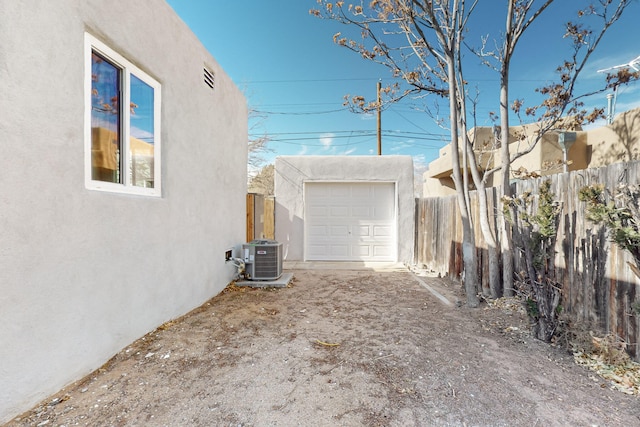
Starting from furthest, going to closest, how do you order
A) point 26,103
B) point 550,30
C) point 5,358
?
point 550,30 → point 26,103 → point 5,358

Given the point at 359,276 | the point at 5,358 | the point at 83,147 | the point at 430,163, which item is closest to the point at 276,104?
the point at 430,163

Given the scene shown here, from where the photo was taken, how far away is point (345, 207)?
7.51 m

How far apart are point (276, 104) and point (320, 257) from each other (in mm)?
9435

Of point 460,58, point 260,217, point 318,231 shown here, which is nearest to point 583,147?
point 460,58

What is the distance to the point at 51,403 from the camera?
188 cm

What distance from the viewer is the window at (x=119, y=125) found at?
2.36m

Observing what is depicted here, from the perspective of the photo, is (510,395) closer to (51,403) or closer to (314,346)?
(314,346)

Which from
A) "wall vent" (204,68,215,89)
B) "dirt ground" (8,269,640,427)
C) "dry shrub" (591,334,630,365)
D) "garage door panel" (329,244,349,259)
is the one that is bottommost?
"dirt ground" (8,269,640,427)

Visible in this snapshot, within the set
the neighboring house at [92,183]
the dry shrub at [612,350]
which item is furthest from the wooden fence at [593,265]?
the neighboring house at [92,183]

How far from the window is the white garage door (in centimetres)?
470

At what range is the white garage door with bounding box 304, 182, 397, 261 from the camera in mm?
7457

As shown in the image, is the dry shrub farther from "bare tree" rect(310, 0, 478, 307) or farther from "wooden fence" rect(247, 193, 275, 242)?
"wooden fence" rect(247, 193, 275, 242)

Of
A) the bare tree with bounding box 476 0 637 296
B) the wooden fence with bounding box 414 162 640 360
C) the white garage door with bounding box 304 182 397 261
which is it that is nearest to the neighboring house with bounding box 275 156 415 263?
the white garage door with bounding box 304 182 397 261

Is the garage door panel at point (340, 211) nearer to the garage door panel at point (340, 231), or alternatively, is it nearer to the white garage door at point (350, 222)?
the white garage door at point (350, 222)
